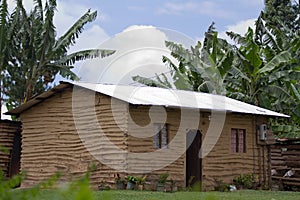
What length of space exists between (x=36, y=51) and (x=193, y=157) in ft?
25.7

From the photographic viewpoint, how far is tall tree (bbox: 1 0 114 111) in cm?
1997

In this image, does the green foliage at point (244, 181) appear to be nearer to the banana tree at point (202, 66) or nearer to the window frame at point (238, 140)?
the window frame at point (238, 140)

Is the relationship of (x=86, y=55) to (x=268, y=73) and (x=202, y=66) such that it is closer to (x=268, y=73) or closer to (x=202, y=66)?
(x=202, y=66)

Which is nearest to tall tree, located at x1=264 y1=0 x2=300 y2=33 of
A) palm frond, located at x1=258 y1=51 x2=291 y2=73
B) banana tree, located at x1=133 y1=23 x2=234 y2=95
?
banana tree, located at x1=133 y1=23 x2=234 y2=95

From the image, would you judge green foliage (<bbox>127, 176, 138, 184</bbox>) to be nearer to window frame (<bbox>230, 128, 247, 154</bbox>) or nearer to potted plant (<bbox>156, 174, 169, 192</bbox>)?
potted plant (<bbox>156, 174, 169, 192</bbox>)

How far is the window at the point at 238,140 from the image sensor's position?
16.3 metres

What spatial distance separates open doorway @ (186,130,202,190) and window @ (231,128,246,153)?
1225 millimetres

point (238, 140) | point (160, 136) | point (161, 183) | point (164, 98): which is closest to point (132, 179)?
point (161, 183)

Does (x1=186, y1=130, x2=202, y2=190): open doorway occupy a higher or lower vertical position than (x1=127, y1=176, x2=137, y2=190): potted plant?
higher

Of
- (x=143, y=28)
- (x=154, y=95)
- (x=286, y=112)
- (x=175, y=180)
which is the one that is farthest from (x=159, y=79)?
(x=175, y=180)

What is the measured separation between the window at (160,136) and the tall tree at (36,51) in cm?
654

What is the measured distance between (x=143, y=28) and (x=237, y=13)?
527 centimetres

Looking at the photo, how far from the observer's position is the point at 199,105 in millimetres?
15031

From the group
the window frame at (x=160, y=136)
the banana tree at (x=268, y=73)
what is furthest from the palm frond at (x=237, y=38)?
the window frame at (x=160, y=136)
